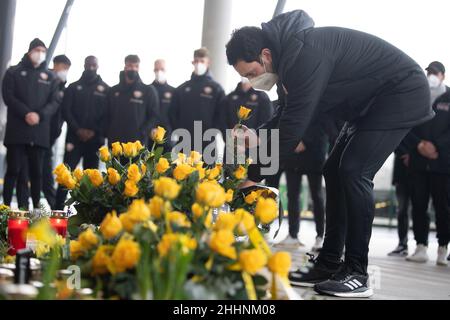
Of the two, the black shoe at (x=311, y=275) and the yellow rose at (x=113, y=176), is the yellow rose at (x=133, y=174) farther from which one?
the black shoe at (x=311, y=275)

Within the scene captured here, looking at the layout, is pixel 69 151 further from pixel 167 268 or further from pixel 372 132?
pixel 167 268

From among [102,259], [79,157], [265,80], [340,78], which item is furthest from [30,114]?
[102,259]

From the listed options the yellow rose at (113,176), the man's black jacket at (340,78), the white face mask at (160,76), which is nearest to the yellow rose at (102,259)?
the yellow rose at (113,176)

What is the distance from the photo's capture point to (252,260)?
2.81 feet

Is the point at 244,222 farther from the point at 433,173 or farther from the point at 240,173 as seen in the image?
the point at 433,173

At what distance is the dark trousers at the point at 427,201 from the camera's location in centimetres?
373

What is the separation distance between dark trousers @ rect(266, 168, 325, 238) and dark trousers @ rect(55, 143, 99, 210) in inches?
54.7

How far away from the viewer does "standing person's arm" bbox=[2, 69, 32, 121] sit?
4348mm

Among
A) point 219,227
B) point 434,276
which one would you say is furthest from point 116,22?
point 219,227

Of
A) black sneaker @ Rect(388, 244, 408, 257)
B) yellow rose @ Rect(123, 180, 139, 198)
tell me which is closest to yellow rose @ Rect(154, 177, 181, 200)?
yellow rose @ Rect(123, 180, 139, 198)

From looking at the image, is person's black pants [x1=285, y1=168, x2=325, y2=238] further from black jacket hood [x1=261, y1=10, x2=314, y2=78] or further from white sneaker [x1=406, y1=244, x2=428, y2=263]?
black jacket hood [x1=261, y1=10, x2=314, y2=78]

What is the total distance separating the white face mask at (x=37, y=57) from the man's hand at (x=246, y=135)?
2.96 meters

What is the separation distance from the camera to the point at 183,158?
1.68 metres

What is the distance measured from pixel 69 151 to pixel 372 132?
3.01m
